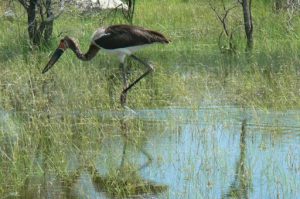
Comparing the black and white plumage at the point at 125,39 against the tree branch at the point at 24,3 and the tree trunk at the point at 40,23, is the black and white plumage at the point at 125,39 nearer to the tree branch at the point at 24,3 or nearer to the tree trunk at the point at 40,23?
the tree trunk at the point at 40,23

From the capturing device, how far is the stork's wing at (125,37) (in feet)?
34.7

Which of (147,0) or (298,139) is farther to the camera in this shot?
(147,0)

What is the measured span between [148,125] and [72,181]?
2184 mm

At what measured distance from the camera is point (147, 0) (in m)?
21.0

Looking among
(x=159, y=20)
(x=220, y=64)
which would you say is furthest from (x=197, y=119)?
(x=159, y=20)

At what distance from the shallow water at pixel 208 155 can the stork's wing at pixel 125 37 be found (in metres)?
1.24

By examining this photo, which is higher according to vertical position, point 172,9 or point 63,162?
point 172,9

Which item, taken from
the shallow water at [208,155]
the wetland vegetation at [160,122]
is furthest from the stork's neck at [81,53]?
the shallow water at [208,155]

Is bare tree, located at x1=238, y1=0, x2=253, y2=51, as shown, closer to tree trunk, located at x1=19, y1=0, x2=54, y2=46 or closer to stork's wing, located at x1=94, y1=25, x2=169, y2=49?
tree trunk, located at x1=19, y1=0, x2=54, y2=46

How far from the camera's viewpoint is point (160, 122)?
356 inches

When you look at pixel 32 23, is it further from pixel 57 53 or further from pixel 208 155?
pixel 208 155

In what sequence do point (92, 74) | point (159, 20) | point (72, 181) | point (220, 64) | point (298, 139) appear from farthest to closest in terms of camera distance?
point (159, 20), point (220, 64), point (92, 74), point (298, 139), point (72, 181)

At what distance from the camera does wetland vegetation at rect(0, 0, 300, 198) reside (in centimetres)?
676

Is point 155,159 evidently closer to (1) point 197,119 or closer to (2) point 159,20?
(1) point 197,119
